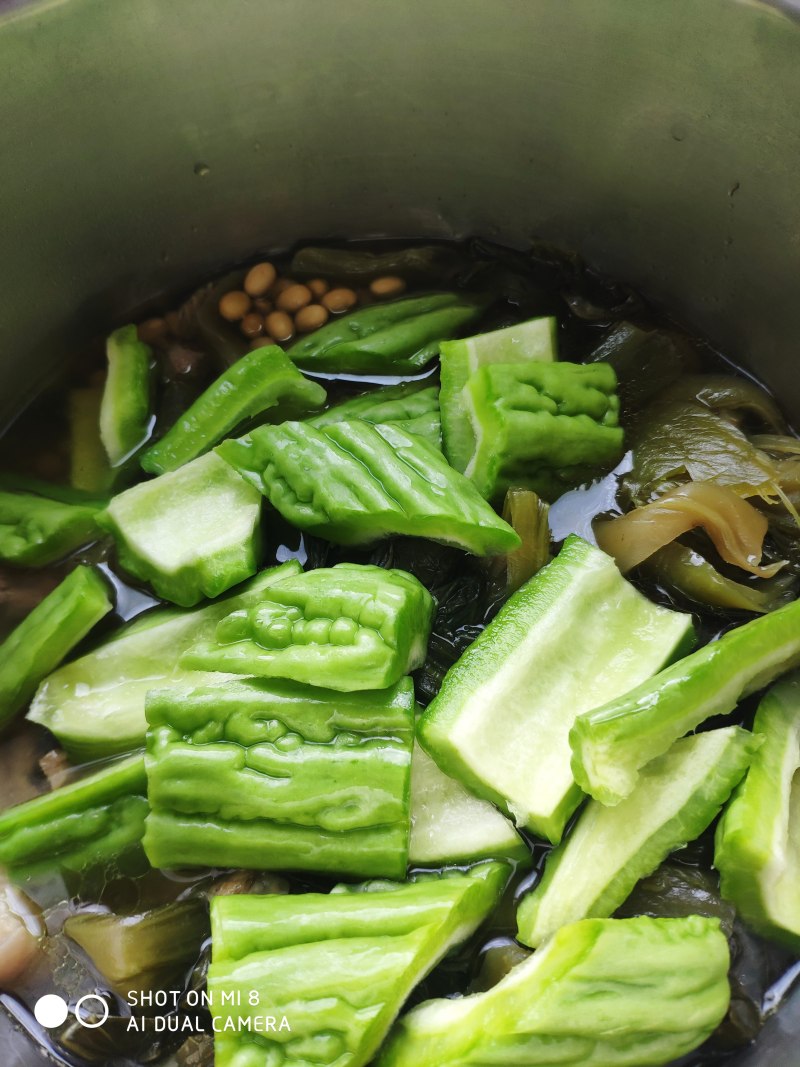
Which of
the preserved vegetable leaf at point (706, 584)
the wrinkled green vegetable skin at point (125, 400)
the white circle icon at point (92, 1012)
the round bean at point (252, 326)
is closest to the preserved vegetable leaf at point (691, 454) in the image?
the preserved vegetable leaf at point (706, 584)

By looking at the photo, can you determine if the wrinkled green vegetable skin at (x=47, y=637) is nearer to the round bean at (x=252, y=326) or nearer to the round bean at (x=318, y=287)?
the round bean at (x=252, y=326)

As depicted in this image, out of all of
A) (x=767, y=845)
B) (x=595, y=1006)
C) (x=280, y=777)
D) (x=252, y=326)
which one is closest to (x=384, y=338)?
(x=252, y=326)

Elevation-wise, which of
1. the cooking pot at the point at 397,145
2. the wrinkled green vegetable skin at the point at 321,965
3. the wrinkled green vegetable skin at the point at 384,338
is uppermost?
the cooking pot at the point at 397,145

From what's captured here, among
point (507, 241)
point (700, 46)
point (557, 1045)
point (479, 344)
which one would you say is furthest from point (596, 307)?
point (557, 1045)

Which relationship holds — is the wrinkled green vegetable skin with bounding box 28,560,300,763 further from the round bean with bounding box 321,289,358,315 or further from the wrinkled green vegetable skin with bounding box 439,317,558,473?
the round bean with bounding box 321,289,358,315

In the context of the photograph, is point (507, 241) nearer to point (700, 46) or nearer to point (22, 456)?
point (700, 46)
